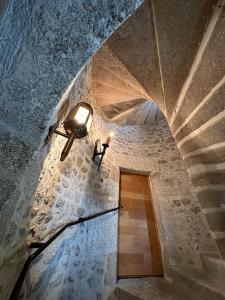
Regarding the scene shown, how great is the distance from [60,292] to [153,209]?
5.82 ft

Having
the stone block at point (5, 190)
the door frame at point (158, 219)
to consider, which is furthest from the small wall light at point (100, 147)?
the stone block at point (5, 190)

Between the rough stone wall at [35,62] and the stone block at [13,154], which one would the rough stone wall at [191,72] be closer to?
the rough stone wall at [35,62]

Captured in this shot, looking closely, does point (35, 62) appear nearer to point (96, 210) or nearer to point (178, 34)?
point (178, 34)

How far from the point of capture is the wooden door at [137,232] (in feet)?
7.22

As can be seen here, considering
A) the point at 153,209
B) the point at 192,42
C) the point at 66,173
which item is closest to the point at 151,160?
the point at 153,209

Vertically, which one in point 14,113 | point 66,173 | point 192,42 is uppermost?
point 192,42

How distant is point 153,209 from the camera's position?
8.98ft

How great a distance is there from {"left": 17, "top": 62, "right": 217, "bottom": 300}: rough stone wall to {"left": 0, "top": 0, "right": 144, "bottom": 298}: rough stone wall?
0.67 m

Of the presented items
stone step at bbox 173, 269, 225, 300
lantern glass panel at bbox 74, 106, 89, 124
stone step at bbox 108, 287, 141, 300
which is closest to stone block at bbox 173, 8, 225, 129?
lantern glass panel at bbox 74, 106, 89, 124

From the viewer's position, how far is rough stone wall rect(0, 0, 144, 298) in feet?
1.81

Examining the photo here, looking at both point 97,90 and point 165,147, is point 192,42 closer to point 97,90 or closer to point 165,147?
point 97,90

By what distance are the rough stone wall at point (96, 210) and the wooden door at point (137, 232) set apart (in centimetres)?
14

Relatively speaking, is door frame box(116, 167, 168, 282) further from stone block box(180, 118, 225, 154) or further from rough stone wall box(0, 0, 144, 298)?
rough stone wall box(0, 0, 144, 298)

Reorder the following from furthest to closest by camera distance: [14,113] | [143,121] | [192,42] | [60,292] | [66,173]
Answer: [143,121] → [66,173] → [60,292] → [192,42] → [14,113]
